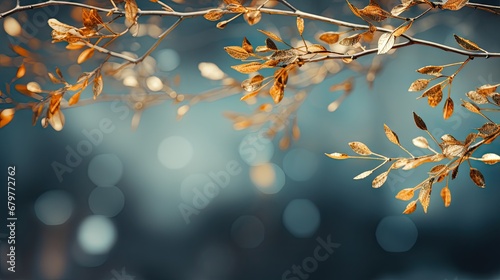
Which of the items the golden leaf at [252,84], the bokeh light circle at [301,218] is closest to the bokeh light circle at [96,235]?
the bokeh light circle at [301,218]

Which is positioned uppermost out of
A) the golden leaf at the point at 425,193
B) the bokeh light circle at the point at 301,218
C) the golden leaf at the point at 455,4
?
the golden leaf at the point at 455,4

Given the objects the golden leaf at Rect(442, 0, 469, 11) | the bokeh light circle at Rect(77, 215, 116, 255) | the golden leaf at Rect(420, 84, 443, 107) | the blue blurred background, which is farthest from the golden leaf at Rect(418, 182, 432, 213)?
→ the bokeh light circle at Rect(77, 215, 116, 255)

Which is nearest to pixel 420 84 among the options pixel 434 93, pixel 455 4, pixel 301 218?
pixel 434 93

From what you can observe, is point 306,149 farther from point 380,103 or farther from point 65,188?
point 65,188

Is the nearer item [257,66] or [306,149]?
[257,66]

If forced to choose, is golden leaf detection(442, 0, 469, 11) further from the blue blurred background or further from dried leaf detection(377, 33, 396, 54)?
the blue blurred background

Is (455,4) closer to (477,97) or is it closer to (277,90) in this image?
(477,97)

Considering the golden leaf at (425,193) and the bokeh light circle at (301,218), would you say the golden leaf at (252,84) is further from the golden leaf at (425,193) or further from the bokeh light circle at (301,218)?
A: the bokeh light circle at (301,218)

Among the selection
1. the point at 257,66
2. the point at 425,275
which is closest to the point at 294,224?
the point at 425,275
